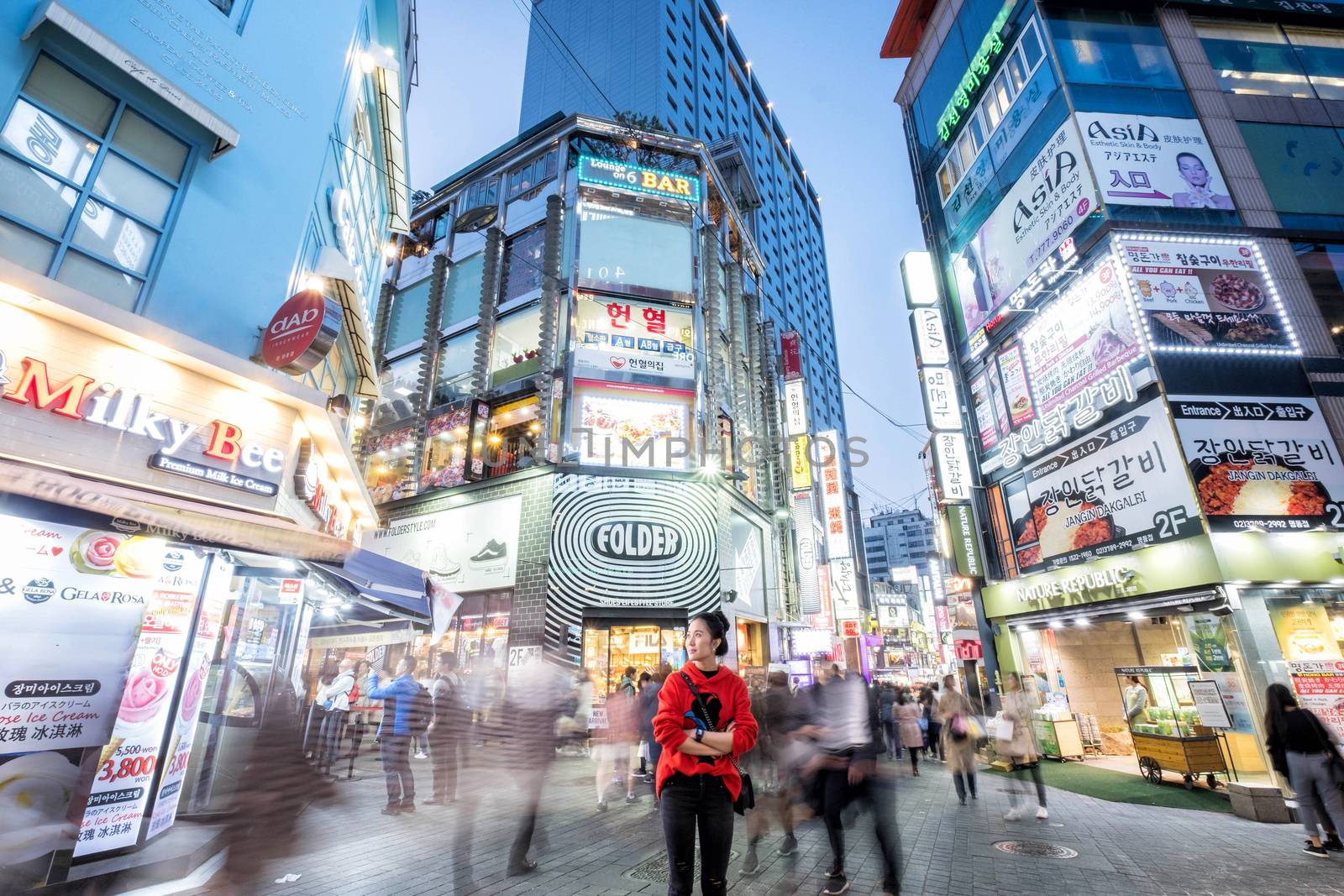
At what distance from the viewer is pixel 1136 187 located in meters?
11.9

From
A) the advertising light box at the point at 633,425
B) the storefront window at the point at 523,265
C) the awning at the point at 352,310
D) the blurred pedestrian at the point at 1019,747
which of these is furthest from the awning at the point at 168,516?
the storefront window at the point at 523,265

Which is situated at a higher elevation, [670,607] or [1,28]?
[1,28]

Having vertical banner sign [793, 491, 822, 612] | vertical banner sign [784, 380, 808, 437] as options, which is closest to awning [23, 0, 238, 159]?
vertical banner sign [784, 380, 808, 437]

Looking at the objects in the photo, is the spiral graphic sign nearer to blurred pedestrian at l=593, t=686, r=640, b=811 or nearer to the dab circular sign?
blurred pedestrian at l=593, t=686, r=640, b=811

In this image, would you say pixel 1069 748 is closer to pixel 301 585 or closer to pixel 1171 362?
pixel 1171 362

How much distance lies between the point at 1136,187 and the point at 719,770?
14663 millimetres

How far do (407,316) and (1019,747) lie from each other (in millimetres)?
24661

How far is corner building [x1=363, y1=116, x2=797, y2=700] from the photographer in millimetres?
16734

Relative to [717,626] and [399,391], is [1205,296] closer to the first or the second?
[717,626]

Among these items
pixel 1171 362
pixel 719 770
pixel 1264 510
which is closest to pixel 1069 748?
pixel 1264 510

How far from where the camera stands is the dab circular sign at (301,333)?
7129 millimetres

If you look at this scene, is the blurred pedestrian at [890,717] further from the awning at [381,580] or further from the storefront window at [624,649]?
A: the awning at [381,580]

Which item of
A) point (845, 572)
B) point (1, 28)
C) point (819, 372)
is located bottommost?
point (845, 572)

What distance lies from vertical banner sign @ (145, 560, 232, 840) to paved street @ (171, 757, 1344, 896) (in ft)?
4.22
